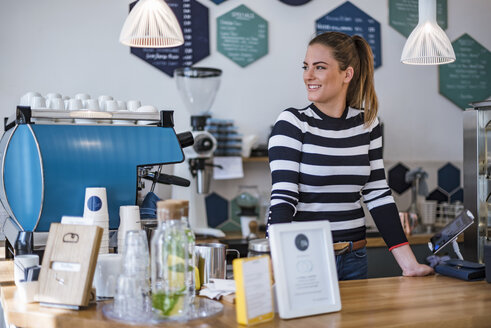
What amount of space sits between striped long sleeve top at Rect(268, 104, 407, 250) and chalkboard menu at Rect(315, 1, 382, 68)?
1.98 meters

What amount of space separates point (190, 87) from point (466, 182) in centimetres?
152

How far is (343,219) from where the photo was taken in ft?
6.42

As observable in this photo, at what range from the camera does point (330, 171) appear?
6.31 feet

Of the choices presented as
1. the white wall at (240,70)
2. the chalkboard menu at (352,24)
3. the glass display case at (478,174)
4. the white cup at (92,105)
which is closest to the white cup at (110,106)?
the white cup at (92,105)

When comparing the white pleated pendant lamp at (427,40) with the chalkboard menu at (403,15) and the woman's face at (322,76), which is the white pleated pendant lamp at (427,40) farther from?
the chalkboard menu at (403,15)

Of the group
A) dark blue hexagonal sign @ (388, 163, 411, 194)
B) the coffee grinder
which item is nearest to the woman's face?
the coffee grinder

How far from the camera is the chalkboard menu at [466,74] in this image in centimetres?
425

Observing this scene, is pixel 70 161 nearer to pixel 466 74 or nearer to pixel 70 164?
pixel 70 164

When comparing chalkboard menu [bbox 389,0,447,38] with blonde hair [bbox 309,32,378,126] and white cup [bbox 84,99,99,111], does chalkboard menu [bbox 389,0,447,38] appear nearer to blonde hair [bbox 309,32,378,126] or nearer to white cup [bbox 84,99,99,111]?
blonde hair [bbox 309,32,378,126]

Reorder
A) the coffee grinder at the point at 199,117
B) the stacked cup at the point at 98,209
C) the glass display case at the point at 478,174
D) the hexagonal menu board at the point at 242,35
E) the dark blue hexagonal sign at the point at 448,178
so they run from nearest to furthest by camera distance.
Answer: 1. the stacked cup at the point at 98,209
2. the glass display case at the point at 478,174
3. the coffee grinder at the point at 199,117
4. the hexagonal menu board at the point at 242,35
5. the dark blue hexagonal sign at the point at 448,178

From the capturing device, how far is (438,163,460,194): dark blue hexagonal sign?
4.21 metres

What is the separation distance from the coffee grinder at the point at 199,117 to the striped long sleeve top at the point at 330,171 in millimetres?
1297

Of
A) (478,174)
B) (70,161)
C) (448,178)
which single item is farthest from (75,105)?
(448,178)

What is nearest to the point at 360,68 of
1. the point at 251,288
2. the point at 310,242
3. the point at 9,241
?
the point at 310,242
